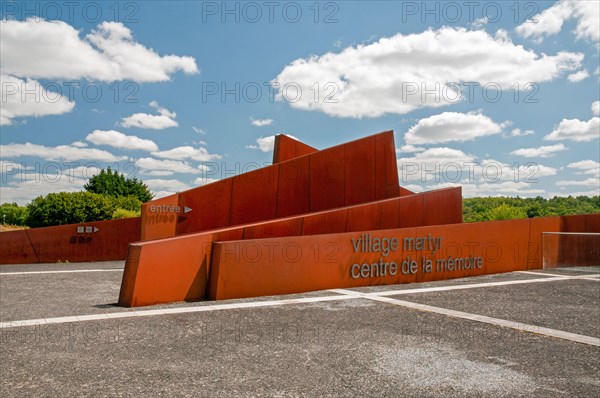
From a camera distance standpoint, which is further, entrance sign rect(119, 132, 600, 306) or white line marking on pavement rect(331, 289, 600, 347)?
entrance sign rect(119, 132, 600, 306)

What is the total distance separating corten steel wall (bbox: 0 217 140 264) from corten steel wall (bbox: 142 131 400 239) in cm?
687

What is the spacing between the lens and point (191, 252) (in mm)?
9672

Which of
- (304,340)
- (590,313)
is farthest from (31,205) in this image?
(590,313)

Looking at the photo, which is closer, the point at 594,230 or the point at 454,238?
the point at 454,238

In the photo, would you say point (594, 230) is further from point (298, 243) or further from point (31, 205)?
point (31, 205)

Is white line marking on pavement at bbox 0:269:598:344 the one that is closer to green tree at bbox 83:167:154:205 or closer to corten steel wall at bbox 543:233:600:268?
corten steel wall at bbox 543:233:600:268

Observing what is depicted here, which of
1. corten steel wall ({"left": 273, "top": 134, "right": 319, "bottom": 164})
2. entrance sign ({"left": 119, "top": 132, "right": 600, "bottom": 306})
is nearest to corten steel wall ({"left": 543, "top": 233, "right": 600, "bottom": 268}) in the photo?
entrance sign ({"left": 119, "top": 132, "right": 600, "bottom": 306})

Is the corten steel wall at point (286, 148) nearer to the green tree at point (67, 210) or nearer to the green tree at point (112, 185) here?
the green tree at point (67, 210)

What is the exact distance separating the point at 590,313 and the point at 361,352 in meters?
5.54

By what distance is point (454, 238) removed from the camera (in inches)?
515

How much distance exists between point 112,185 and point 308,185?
42.1 m

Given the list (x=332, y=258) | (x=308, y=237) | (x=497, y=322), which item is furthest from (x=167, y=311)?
(x=497, y=322)

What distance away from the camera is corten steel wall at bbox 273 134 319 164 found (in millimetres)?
16672

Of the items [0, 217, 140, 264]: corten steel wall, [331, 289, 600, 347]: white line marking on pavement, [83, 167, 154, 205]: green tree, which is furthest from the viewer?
[83, 167, 154, 205]: green tree
